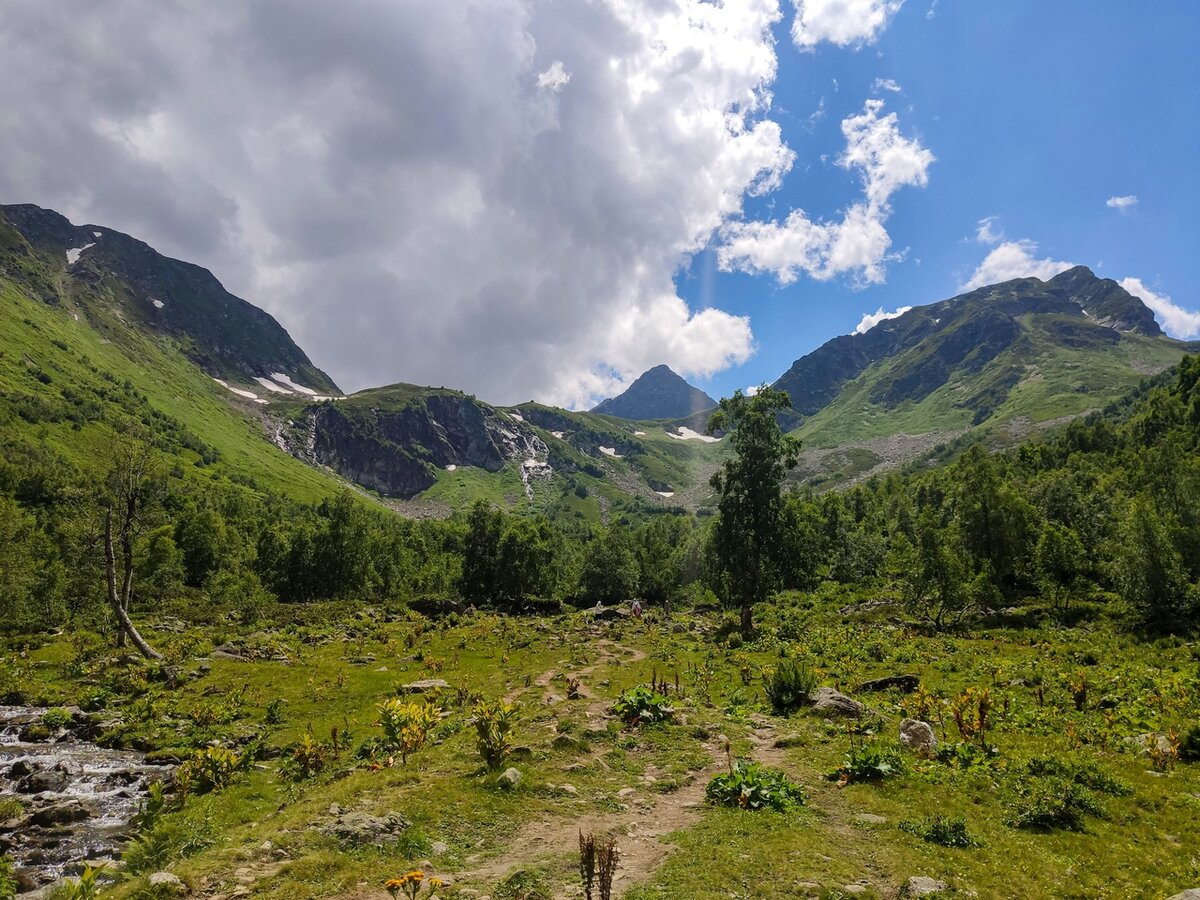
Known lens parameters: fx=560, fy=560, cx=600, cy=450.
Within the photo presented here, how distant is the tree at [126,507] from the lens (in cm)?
3659

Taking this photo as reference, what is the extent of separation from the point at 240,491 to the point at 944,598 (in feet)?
711

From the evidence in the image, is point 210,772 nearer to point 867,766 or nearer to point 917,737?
point 867,766

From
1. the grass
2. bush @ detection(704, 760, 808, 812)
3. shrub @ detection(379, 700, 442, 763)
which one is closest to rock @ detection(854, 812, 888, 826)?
the grass

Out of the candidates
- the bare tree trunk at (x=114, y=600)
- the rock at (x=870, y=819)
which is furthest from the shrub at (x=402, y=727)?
the bare tree trunk at (x=114, y=600)

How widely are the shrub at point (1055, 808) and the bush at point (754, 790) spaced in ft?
15.6

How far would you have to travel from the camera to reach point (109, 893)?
9.09 m

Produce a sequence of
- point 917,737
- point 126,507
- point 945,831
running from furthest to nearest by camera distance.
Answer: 1. point 126,507
2. point 917,737
3. point 945,831

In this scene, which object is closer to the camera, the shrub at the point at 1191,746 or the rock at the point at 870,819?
the rock at the point at 870,819

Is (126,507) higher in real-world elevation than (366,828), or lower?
higher

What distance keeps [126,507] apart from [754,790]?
1763 inches

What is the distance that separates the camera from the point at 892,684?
92.5ft

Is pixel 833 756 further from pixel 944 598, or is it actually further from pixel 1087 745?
pixel 944 598

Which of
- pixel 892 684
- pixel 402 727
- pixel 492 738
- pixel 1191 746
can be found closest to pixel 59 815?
pixel 402 727

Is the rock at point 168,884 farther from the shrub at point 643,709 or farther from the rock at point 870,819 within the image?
the shrub at point 643,709
